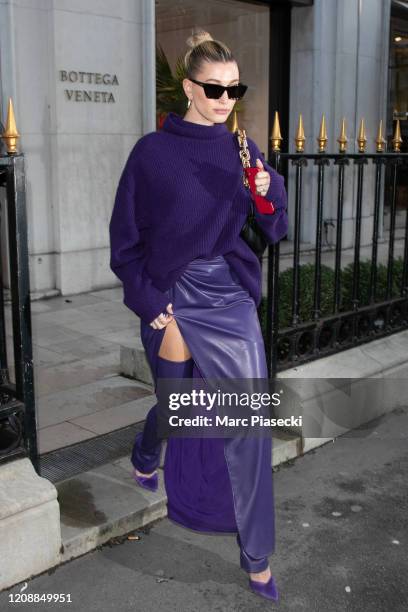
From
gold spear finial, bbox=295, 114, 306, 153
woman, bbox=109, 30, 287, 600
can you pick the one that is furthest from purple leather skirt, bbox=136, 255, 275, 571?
gold spear finial, bbox=295, 114, 306, 153

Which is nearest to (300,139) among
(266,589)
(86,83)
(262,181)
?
(262,181)

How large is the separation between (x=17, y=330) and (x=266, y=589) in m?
1.52

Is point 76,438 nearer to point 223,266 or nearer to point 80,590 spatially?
point 80,590

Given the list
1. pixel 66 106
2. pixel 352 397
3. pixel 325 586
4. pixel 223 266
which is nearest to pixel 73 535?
pixel 325 586

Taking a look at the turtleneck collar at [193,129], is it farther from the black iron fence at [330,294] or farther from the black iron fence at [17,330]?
the black iron fence at [330,294]

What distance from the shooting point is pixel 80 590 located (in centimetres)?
321

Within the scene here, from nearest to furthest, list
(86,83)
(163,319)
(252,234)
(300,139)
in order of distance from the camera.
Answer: (163,319), (252,234), (300,139), (86,83)

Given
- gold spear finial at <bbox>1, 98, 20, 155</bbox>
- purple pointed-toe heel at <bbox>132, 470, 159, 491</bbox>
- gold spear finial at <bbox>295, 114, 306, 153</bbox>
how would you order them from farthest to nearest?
gold spear finial at <bbox>295, 114, 306, 153</bbox> → purple pointed-toe heel at <bbox>132, 470, 159, 491</bbox> → gold spear finial at <bbox>1, 98, 20, 155</bbox>

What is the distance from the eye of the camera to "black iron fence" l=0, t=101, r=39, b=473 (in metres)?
3.18

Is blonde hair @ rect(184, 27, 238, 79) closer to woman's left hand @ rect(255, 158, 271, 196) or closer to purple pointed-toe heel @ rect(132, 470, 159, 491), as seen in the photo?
woman's left hand @ rect(255, 158, 271, 196)

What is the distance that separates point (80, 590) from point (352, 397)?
243cm

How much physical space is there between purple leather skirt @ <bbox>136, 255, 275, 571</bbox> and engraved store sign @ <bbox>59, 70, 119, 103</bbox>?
577 cm

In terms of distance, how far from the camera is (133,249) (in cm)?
332

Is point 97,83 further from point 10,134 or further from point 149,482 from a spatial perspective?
point 149,482
